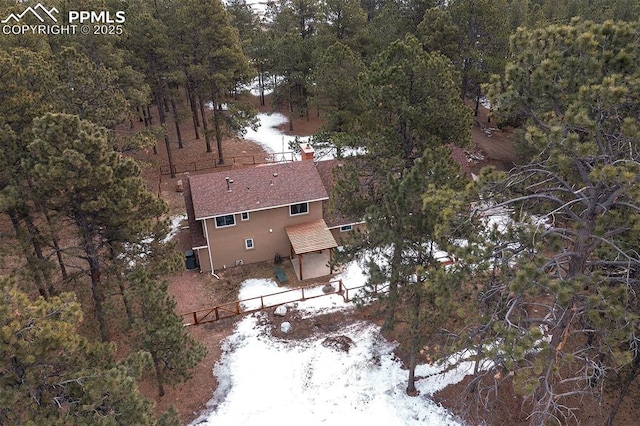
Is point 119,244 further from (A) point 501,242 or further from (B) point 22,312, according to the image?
(A) point 501,242

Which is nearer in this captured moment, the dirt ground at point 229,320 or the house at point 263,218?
the dirt ground at point 229,320

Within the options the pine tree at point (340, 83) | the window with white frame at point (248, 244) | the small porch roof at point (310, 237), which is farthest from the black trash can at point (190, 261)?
the pine tree at point (340, 83)

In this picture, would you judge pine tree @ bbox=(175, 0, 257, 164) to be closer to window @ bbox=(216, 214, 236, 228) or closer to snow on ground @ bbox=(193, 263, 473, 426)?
window @ bbox=(216, 214, 236, 228)

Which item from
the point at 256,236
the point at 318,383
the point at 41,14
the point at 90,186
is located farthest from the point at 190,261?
the point at 41,14

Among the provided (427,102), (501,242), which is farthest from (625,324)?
(427,102)

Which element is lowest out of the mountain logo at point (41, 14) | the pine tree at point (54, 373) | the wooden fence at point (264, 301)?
the wooden fence at point (264, 301)

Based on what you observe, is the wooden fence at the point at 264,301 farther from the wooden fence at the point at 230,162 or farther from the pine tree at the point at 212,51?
the wooden fence at the point at 230,162
